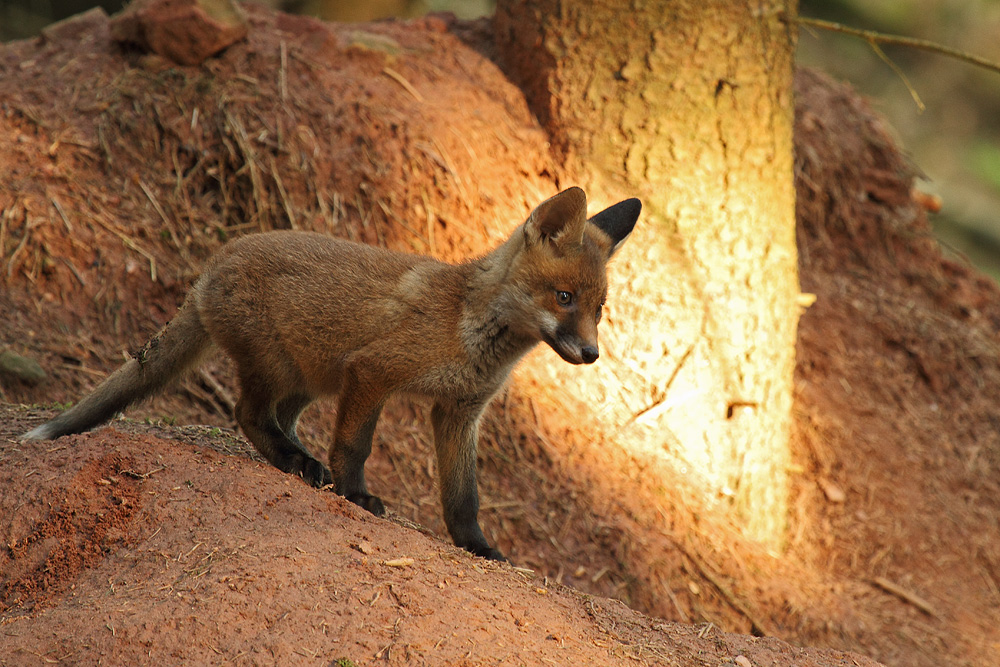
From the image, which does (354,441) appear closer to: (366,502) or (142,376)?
(366,502)

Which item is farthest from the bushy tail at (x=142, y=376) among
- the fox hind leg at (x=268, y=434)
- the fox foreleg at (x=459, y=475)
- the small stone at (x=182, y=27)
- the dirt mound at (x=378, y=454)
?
the small stone at (x=182, y=27)

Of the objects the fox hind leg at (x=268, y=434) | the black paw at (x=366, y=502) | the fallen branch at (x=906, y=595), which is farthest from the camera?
the fallen branch at (x=906, y=595)

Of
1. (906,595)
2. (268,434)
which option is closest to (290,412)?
(268,434)

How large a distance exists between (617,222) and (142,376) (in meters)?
2.63

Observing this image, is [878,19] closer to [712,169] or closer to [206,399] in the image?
[712,169]

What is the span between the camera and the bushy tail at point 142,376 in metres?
4.30

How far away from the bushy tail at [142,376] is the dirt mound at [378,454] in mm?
→ 175

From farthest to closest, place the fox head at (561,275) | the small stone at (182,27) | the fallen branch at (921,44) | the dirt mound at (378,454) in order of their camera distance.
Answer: the small stone at (182,27) < the fallen branch at (921,44) < the fox head at (561,275) < the dirt mound at (378,454)

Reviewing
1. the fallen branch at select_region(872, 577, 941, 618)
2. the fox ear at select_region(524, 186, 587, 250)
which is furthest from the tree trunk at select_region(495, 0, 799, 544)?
the fox ear at select_region(524, 186, 587, 250)

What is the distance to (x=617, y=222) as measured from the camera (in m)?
4.75

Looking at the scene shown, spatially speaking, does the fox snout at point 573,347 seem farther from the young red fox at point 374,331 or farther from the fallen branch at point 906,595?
the fallen branch at point 906,595

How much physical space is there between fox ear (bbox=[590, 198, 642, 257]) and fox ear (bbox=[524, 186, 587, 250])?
15.4 inches

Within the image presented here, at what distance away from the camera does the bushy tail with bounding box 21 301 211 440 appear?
4297 mm

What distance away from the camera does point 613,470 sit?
19.9 ft
